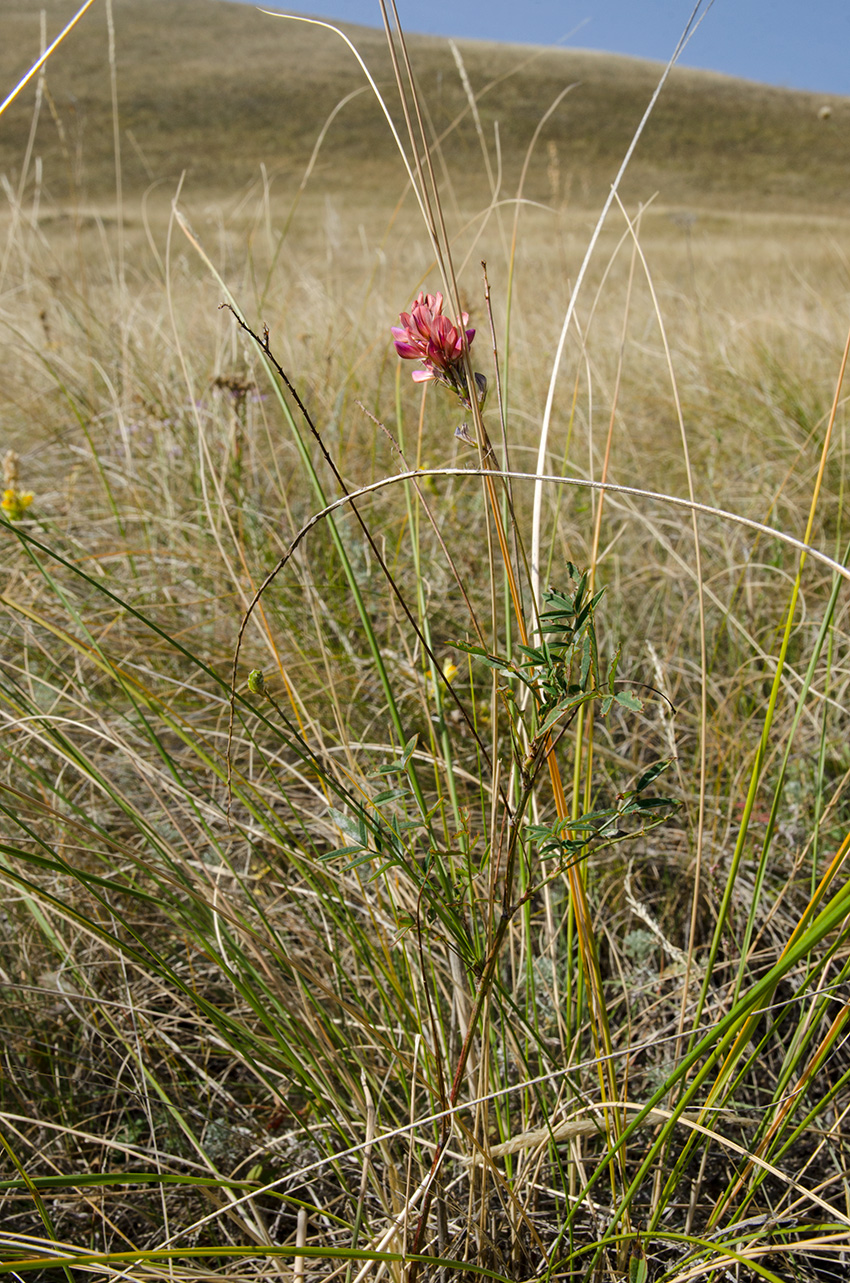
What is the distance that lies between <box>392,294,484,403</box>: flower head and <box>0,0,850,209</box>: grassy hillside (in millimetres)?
18087

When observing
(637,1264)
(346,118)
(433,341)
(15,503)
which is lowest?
(637,1264)

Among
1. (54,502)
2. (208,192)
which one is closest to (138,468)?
(54,502)

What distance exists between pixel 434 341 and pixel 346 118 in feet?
97.6

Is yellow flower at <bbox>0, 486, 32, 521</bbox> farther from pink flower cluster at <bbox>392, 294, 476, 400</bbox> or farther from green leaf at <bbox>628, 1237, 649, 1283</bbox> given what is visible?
green leaf at <bbox>628, 1237, 649, 1283</bbox>

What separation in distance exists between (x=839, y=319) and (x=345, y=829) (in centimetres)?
305

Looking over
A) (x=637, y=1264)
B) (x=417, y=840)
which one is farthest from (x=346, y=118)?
(x=637, y=1264)

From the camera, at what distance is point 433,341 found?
17.7 inches

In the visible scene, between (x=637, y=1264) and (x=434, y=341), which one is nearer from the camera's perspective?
(x=434, y=341)

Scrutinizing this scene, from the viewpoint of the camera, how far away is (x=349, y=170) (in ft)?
71.4

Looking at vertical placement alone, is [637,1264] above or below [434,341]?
below

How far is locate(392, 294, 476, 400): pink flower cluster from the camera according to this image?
443 millimetres

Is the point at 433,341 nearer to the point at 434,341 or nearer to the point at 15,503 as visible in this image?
the point at 434,341

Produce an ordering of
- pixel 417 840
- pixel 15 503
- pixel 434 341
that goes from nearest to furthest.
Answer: pixel 434 341 → pixel 417 840 → pixel 15 503

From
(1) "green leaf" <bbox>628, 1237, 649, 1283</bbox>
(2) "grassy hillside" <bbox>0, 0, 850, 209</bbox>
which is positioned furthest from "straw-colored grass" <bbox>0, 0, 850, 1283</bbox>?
(2) "grassy hillside" <bbox>0, 0, 850, 209</bbox>
